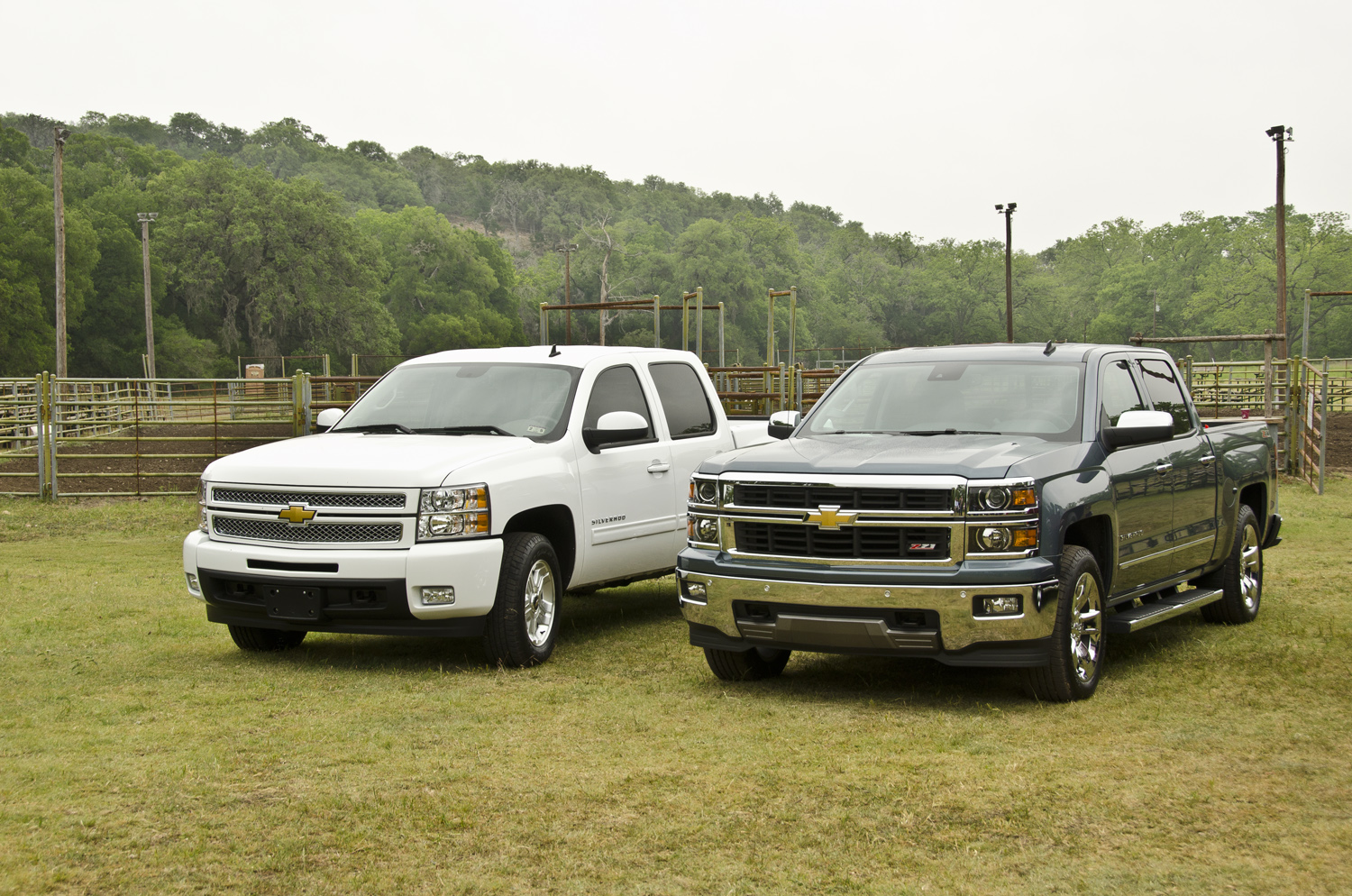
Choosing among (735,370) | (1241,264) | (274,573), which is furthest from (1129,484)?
(1241,264)

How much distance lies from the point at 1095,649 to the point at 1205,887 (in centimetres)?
295

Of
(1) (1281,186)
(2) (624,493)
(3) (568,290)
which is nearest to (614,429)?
(2) (624,493)

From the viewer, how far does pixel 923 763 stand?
227 inches

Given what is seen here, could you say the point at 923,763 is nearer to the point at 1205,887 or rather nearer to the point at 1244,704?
the point at 1205,887

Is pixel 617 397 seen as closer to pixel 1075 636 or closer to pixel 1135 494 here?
pixel 1135 494

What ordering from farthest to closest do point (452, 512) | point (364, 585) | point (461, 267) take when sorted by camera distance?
point (461, 267), point (452, 512), point (364, 585)

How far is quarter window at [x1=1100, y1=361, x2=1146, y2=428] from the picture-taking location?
781cm

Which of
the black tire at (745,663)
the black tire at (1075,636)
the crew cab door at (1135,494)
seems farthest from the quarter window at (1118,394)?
the black tire at (745,663)

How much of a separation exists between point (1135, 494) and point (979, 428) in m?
0.94

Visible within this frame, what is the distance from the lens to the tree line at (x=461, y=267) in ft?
239

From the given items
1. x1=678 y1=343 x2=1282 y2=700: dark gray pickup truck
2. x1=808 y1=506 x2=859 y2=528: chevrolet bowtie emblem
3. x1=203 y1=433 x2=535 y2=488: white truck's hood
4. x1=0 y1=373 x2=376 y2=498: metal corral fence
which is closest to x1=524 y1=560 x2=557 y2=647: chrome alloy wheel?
x1=203 y1=433 x2=535 y2=488: white truck's hood

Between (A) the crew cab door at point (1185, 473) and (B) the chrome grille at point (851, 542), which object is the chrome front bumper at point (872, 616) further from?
(A) the crew cab door at point (1185, 473)

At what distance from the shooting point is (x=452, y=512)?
25.4ft

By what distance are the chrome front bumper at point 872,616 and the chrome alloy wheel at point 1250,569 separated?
3538 mm
